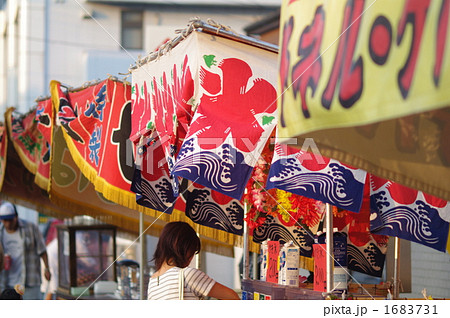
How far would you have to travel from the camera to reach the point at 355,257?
493cm

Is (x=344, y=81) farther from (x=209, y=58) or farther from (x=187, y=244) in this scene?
(x=209, y=58)

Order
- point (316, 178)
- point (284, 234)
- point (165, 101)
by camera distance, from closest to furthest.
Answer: point (316, 178) → point (165, 101) → point (284, 234)

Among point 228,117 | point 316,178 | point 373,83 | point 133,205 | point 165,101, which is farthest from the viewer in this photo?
point 133,205

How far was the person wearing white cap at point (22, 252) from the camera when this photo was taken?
899cm

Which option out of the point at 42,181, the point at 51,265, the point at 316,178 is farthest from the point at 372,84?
the point at 51,265

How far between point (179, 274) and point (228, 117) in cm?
101

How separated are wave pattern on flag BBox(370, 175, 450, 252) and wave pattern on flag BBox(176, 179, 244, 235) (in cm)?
140

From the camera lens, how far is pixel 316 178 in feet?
12.6

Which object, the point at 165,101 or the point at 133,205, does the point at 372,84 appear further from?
the point at 133,205

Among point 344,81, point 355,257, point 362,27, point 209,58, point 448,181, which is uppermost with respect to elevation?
point 209,58

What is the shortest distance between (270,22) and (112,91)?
8898mm

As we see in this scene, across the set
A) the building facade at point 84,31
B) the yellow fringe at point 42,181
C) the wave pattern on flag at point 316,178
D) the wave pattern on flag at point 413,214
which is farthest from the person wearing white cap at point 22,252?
the building facade at point 84,31

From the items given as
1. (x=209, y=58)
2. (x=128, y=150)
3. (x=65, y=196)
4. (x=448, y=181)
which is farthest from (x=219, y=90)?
(x=65, y=196)
